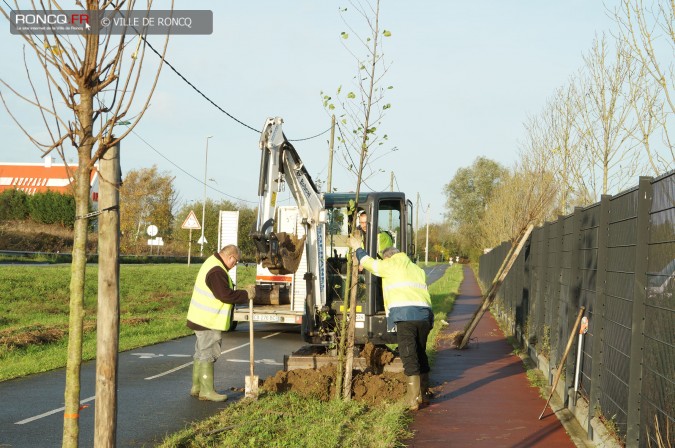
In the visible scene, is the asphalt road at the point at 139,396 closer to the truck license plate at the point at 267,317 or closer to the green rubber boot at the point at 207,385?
the green rubber boot at the point at 207,385

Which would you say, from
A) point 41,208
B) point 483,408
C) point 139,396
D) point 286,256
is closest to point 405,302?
point 483,408

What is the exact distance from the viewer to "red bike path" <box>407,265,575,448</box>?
345 inches

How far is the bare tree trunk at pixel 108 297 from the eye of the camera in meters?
5.50

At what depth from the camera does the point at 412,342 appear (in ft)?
35.0

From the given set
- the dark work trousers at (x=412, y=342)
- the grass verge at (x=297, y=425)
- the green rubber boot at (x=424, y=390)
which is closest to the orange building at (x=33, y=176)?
the green rubber boot at (x=424, y=390)

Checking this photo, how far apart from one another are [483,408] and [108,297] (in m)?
6.35

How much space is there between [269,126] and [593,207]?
478 cm

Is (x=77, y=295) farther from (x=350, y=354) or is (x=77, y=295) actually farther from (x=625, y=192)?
(x=350, y=354)

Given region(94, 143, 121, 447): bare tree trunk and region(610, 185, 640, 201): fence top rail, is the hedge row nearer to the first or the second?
region(610, 185, 640, 201): fence top rail

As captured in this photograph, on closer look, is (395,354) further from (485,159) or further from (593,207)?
(485,159)

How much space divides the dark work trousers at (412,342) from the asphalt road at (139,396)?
224 centimetres

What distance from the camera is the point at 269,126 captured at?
12.2 meters

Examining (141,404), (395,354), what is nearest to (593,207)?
(395,354)

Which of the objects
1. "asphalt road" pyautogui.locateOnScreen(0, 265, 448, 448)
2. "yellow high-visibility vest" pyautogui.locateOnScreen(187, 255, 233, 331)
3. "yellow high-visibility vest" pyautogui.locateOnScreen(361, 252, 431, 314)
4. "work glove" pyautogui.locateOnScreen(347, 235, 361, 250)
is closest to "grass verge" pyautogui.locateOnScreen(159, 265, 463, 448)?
"asphalt road" pyautogui.locateOnScreen(0, 265, 448, 448)
